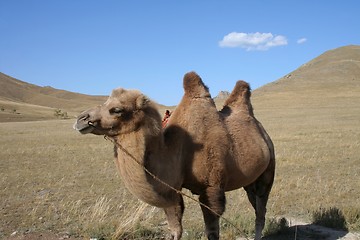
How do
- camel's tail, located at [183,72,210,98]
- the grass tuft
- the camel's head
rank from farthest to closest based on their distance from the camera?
1. the grass tuft
2. camel's tail, located at [183,72,210,98]
3. the camel's head

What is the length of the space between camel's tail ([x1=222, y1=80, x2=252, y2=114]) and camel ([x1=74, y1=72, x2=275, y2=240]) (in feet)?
0.12

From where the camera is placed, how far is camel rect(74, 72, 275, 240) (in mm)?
4242

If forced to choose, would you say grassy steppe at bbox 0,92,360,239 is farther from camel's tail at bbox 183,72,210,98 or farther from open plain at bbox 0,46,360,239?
camel's tail at bbox 183,72,210,98

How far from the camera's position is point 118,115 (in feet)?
13.9

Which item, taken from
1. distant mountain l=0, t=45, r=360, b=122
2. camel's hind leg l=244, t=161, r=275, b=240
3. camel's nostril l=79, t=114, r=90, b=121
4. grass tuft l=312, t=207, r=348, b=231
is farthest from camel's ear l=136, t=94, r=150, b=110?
distant mountain l=0, t=45, r=360, b=122

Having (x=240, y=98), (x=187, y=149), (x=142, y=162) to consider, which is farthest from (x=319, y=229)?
(x=142, y=162)

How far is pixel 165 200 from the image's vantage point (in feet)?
14.7

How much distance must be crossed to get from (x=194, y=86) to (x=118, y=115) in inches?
57.2

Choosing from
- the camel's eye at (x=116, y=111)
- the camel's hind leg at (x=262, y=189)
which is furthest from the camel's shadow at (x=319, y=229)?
the camel's eye at (x=116, y=111)

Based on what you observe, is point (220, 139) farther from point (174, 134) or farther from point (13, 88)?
point (13, 88)

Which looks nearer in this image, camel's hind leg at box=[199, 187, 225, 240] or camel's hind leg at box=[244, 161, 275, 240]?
camel's hind leg at box=[199, 187, 225, 240]

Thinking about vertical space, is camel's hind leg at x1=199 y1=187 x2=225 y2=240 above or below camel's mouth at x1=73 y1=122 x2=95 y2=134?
below

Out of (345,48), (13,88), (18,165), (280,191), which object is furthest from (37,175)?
(13,88)

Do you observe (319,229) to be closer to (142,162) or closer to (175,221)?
(175,221)
